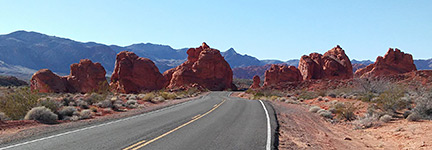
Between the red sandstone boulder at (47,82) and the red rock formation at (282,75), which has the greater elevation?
the red rock formation at (282,75)

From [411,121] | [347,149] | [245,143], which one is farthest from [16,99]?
[411,121]

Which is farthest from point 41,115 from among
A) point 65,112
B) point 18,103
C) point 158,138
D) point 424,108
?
point 424,108

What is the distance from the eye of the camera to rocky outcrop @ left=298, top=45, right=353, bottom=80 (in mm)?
66000

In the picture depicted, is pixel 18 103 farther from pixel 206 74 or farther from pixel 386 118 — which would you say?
pixel 206 74

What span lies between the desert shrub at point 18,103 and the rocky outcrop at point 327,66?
61.2m

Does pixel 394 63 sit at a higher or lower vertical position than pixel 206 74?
higher

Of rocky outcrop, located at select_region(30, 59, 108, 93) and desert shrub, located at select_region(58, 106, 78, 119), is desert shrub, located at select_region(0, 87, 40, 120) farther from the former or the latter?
rocky outcrop, located at select_region(30, 59, 108, 93)

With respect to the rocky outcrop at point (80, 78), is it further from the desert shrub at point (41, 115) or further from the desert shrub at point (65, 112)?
the desert shrub at point (41, 115)

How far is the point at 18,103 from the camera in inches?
548

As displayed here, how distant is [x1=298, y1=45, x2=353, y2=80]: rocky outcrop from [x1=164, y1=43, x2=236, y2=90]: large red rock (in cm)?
1935

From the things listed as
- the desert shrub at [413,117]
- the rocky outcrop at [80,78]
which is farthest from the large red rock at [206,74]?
the desert shrub at [413,117]

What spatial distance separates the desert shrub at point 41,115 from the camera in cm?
1262

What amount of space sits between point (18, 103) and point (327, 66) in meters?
63.6

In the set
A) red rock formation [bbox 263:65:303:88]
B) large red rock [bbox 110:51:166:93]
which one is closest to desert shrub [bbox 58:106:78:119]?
large red rock [bbox 110:51:166:93]
